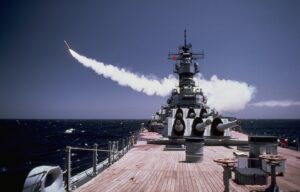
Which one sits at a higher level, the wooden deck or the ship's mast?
the ship's mast

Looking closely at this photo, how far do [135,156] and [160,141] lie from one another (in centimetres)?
532

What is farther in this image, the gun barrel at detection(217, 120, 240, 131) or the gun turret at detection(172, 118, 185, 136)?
the gun turret at detection(172, 118, 185, 136)

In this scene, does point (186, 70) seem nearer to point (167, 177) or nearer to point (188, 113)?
point (188, 113)

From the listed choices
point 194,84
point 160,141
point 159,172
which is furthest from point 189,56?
point 159,172

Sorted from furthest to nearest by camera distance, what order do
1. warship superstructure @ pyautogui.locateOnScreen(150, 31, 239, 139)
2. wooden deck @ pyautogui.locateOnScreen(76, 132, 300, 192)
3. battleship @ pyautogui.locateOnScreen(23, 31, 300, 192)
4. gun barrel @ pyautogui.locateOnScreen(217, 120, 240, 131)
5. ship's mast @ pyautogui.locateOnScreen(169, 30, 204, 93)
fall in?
ship's mast @ pyautogui.locateOnScreen(169, 30, 204, 93) → warship superstructure @ pyautogui.locateOnScreen(150, 31, 239, 139) → gun barrel @ pyautogui.locateOnScreen(217, 120, 240, 131) → wooden deck @ pyautogui.locateOnScreen(76, 132, 300, 192) → battleship @ pyautogui.locateOnScreen(23, 31, 300, 192)

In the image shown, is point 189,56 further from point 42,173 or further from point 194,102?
point 42,173

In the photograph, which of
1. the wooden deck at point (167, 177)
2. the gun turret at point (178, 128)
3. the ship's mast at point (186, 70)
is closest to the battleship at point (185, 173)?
the wooden deck at point (167, 177)

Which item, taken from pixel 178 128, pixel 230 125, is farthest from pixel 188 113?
pixel 230 125

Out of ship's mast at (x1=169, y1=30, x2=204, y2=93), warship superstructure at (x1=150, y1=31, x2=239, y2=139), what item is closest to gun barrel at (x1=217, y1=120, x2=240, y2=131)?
warship superstructure at (x1=150, y1=31, x2=239, y2=139)

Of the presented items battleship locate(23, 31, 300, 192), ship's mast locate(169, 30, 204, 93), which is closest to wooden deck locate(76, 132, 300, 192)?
battleship locate(23, 31, 300, 192)

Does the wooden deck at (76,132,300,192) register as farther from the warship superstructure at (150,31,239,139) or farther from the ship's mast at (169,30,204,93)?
the ship's mast at (169,30,204,93)

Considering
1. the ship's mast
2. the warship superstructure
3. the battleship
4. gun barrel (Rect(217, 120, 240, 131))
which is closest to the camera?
the battleship

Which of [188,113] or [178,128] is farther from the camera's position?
[188,113]

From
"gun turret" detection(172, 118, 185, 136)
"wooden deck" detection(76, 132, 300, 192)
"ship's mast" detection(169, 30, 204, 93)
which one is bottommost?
"wooden deck" detection(76, 132, 300, 192)
